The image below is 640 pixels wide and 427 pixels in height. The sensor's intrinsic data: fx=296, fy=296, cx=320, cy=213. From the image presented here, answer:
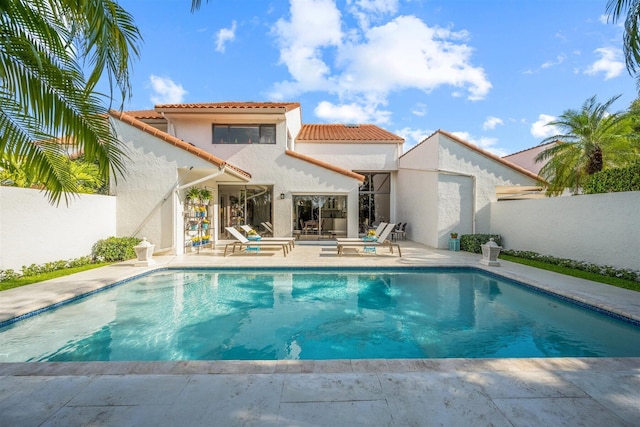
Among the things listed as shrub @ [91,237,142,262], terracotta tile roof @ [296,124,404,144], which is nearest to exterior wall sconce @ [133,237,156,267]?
shrub @ [91,237,142,262]

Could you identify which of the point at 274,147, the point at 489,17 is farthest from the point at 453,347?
the point at 274,147

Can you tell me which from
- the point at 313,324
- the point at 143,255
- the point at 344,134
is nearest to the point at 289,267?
the point at 313,324

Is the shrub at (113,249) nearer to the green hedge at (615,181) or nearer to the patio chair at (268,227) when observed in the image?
the patio chair at (268,227)

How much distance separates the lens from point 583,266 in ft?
32.1

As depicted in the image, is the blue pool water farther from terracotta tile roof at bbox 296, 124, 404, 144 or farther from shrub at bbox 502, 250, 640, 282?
terracotta tile roof at bbox 296, 124, 404, 144

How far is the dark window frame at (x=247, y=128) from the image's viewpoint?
17078mm

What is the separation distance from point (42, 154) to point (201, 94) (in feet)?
55.9

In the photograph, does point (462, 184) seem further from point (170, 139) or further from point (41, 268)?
point (41, 268)

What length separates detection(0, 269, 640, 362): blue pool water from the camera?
5.19 meters

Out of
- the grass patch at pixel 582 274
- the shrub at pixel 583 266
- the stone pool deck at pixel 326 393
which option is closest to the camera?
the stone pool deck at pixel 326 393

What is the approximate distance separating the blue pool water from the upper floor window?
9942mm

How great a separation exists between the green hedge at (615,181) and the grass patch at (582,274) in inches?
112

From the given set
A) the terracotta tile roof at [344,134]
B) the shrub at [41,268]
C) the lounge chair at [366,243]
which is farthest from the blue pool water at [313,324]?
the terracotta tile roof at [344,134]

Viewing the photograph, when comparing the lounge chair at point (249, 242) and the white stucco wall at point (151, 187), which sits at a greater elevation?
the white stucco wall at point (151, 187)
